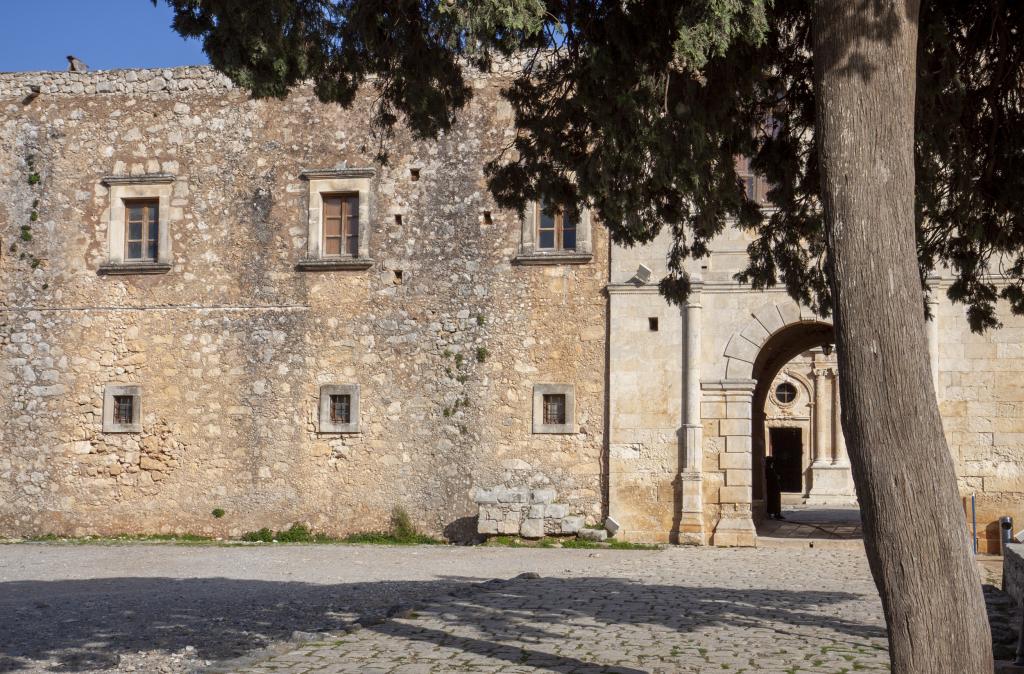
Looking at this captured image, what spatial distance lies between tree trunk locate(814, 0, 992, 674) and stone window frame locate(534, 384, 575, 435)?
11.4 metres

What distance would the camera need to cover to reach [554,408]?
16.6 m

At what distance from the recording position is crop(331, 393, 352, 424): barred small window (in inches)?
670

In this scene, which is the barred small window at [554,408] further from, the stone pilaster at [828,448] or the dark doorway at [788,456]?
the dark doorway at [788,456]

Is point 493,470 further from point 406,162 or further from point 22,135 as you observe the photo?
point 22,135

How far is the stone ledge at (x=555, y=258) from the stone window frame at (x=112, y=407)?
584 cm

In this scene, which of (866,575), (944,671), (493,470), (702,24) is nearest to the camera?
(944,671)

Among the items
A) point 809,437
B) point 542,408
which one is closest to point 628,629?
point 542,408

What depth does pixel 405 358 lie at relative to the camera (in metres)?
16.9

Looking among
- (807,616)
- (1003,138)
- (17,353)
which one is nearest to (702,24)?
(1003,138)

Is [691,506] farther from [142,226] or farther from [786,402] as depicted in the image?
[786,402]

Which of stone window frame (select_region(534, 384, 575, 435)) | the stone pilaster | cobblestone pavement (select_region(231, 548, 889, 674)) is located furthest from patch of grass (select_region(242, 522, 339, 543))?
the stone pilaster

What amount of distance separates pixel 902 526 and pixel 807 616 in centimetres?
429

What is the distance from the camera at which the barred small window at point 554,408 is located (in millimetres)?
16531

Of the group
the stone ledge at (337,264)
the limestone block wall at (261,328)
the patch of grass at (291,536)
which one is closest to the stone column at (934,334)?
the limestone block wall at (261,328)
